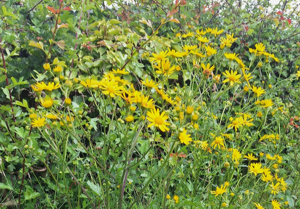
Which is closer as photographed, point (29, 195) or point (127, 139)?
point (127, 139)

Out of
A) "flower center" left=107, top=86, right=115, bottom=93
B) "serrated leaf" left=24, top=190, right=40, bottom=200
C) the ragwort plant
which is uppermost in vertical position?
"flower center" left=107, top=86, right=115, bottom=93

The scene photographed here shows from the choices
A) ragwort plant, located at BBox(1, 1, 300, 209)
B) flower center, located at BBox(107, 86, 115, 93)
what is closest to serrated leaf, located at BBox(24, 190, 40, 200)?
ragwort plant, located at BBox(1, 1, 300, 209)

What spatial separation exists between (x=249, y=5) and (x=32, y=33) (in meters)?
3.44

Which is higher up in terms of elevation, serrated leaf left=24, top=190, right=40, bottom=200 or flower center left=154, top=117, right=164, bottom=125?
flower center left=154, top=117, right=164, bottom=125

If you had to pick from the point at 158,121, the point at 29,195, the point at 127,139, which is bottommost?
the point at 29,195

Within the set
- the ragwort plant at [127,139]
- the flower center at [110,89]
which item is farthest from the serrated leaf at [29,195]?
the flower center at [110,89]

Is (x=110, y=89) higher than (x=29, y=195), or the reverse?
(x=110, y=89)

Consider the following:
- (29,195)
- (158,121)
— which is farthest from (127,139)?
(29,195)

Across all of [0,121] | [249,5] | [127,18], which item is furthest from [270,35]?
[0,121]

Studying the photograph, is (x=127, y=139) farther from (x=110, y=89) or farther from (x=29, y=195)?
(x=29, y=195)

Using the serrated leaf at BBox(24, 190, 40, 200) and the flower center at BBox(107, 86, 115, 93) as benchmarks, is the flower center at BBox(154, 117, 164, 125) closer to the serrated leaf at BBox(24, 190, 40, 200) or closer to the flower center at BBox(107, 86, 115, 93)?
the flower center at BBox(107, 86, 115, 93)

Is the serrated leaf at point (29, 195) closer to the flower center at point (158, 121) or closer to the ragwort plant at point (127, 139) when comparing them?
the ragwort plant at point (127, 139)

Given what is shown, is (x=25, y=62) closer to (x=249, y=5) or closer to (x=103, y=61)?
(x=103, y=61)

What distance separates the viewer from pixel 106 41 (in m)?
1.81
